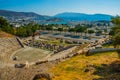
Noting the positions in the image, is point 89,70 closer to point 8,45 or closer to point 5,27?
point 8,45

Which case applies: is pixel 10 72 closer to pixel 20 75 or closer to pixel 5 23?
pixel 20 75

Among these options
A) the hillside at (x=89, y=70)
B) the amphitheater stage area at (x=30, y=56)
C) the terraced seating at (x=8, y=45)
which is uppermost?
the hillside at (x=89, y=70)

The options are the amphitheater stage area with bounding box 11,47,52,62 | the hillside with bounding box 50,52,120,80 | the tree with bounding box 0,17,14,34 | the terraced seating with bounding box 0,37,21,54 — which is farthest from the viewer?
the tree with bounding box 0,17,14,34

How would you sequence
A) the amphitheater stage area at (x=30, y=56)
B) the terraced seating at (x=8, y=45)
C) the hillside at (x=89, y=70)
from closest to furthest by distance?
the hillside at (x=89, y=70) < the amphitheater stage area at (x=30, y=56) < the terraced seating at (x=8, y=45)

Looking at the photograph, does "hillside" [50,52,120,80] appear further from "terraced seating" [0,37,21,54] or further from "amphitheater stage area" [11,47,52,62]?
"terraced seating" [0,37,21,54]

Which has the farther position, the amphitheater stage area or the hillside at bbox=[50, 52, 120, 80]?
the amphitheater stage area

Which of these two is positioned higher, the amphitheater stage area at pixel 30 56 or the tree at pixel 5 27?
the tree at pixel 5 27

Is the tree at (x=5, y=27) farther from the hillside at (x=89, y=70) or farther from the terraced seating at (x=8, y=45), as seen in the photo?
the hillside at (x=89, y=70)

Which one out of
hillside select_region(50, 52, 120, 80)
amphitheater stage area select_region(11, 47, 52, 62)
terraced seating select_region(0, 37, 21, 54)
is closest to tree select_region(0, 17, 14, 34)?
terraced seating select_region(0, 37, 21, 54)


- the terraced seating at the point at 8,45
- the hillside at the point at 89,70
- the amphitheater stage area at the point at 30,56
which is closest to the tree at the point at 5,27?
the terraced seating at the point at 8,45

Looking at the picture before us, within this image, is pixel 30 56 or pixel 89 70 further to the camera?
pixel 30 56

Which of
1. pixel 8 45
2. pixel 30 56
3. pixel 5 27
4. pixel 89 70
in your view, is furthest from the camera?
pixel 5 27

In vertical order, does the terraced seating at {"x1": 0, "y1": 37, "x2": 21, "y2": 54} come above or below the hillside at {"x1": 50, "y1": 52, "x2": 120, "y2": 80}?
below

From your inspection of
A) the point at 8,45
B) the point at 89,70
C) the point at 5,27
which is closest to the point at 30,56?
the point at 8,45
